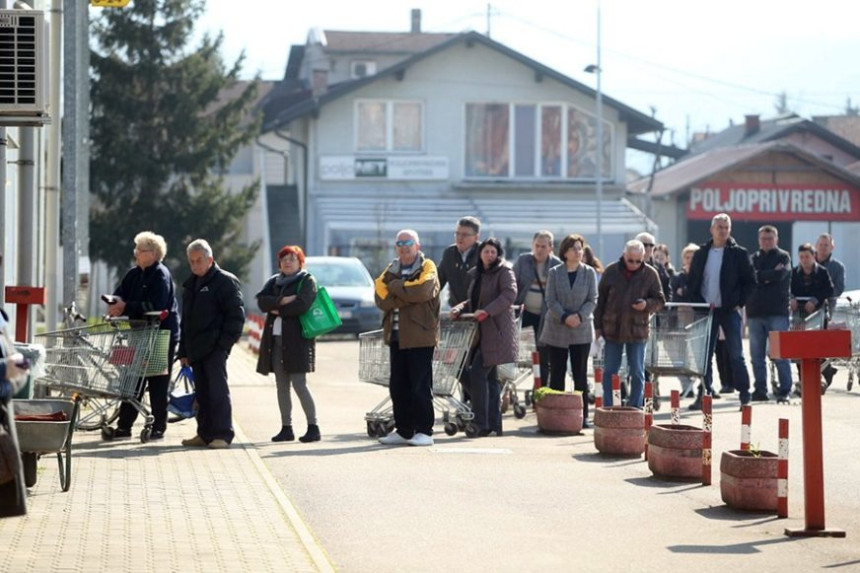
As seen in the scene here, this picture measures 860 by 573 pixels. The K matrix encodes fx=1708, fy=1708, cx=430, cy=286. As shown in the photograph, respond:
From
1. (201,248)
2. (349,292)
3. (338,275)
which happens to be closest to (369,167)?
(338,275)

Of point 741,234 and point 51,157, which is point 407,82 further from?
point 51,157

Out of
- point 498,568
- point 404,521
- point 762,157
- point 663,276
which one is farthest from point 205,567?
point 762,157

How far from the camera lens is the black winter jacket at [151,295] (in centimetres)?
1574

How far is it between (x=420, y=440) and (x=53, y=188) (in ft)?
35.5

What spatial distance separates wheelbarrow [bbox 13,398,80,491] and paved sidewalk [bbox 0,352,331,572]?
19cm

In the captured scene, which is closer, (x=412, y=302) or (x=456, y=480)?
(x=456, y=480)

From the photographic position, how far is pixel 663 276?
21.1 meters

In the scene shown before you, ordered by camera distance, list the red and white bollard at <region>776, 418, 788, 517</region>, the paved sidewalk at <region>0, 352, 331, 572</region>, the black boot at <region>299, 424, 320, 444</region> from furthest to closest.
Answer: the black boot at <region>299, 424, 320, 444</region>, the red and white bollard at <region>776, 418, 788, 517</region>, the paved sidewalk at <region>0, 352, 331, 572</region>

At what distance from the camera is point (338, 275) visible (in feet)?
124

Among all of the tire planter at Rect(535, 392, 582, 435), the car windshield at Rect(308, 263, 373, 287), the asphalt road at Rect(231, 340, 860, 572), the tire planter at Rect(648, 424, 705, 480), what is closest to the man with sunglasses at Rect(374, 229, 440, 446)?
the asphalt road at Rect(231, 340, 860, 572)

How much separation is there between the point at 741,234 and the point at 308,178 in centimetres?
1650

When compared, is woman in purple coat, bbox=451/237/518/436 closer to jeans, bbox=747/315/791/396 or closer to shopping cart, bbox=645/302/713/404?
shopping cart, bbox=645/302/713/404

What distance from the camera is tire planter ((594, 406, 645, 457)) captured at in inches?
572

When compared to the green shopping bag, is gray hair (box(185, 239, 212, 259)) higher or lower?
higher
